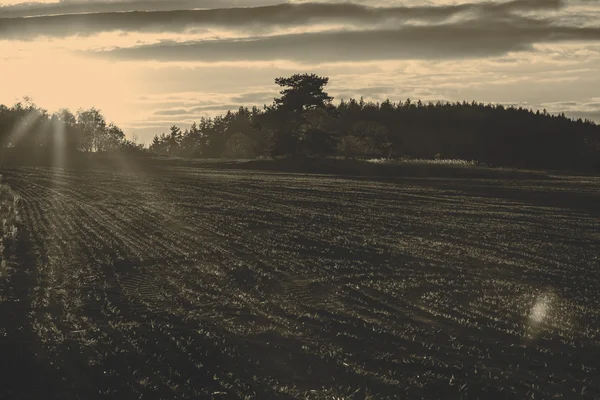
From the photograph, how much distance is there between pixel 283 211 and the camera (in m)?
35.1

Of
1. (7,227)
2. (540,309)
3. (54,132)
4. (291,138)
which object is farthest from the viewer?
(54,132)

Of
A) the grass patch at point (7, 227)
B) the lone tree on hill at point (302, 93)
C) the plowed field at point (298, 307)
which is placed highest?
the lone tree on hill at point (302, 93)

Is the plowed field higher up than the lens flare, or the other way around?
the plowed field

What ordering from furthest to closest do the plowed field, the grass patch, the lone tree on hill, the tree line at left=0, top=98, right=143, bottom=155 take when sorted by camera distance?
the tree line at left=0, top=98, right=143, bottom=155 < the lone tree on hill < the grass patch < the plowed field

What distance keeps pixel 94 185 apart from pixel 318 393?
44.1 meters

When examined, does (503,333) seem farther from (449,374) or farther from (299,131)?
(299,131)

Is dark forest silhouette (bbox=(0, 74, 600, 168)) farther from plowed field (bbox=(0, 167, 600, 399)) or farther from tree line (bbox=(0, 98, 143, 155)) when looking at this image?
plowed field (bbox=(0, 167, 600, 399))

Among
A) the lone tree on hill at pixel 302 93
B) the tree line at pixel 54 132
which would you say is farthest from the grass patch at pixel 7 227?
the tree line at pixel 54 132

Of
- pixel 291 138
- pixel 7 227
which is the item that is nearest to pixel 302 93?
pixel 291 138

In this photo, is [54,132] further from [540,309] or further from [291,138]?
[540,309]

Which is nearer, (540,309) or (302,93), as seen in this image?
(540,309)

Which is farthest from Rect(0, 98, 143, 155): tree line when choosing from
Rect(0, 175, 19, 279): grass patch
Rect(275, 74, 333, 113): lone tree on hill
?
Rect(0, 175, 19, 279): grass patch

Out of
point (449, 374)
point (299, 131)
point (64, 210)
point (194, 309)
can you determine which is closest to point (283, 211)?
point (64, 210)

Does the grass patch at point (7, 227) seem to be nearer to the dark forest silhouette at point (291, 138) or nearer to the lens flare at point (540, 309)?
the lens flare at point (540, 309)
